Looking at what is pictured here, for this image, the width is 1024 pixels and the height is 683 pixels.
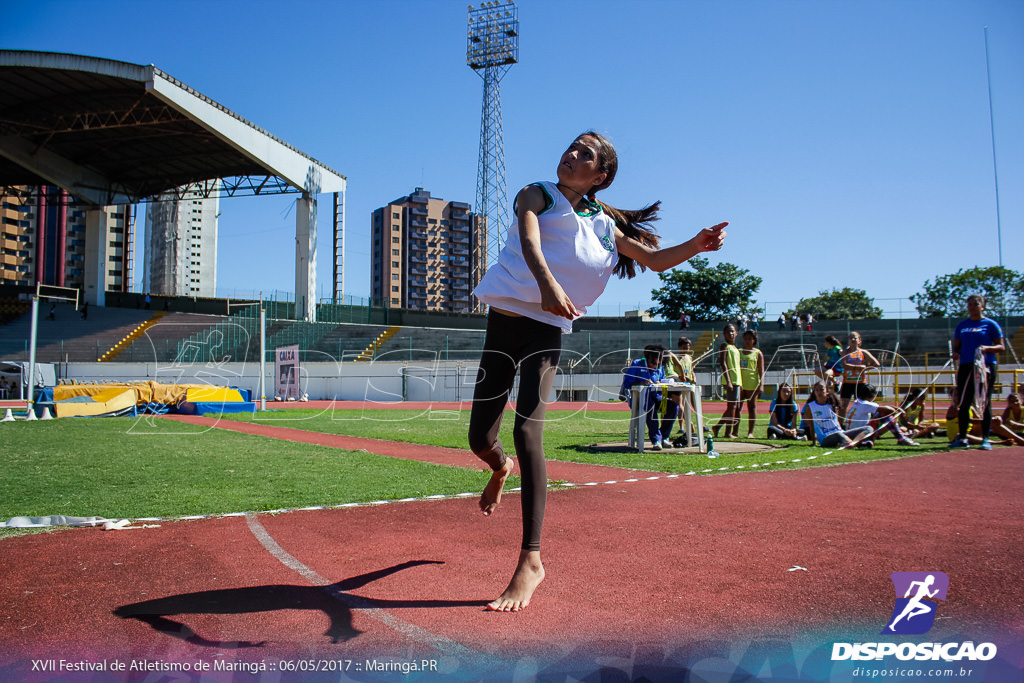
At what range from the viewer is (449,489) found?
5508 mm

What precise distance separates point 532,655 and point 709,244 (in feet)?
6.03

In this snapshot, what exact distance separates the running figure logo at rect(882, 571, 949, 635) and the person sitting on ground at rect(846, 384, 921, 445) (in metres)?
7.44

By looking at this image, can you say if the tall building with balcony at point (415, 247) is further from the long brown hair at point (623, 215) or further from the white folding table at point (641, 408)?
the long brown hair at point (623, 215)

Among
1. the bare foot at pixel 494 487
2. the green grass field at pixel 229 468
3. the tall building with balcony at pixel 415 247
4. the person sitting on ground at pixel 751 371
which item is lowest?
the green grass field at pixel 229 468

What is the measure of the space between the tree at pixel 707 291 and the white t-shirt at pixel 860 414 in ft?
173

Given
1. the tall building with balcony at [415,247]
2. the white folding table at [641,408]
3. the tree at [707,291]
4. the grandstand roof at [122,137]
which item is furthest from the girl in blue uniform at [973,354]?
the tall building with balcony at [415,247]

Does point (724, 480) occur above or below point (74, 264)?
below

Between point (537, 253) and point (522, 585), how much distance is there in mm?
1291

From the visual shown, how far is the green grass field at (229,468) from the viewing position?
5.03 m

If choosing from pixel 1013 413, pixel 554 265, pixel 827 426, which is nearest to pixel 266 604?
pixel 554 265

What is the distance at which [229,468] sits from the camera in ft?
23.7

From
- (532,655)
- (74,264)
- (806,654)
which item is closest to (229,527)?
(532,655)

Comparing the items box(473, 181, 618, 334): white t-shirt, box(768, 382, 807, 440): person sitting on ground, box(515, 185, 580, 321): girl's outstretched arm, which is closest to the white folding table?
box(768, 382, 807, 440): person sitting on ground

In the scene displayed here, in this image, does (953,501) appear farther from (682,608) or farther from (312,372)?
(312,372)
